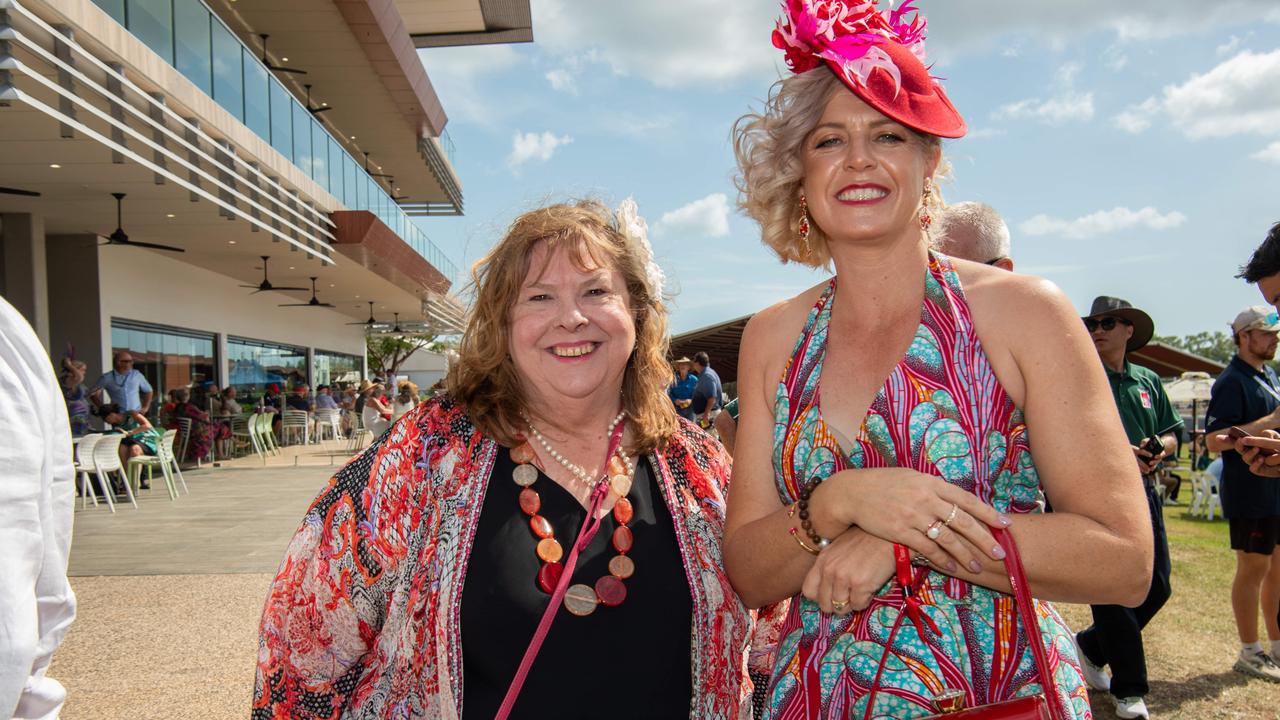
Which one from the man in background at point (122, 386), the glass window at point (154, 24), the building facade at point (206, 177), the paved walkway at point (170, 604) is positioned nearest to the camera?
the paved walkway at point (170, 604)

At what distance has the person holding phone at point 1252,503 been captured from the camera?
183 inches

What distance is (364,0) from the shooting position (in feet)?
61.5

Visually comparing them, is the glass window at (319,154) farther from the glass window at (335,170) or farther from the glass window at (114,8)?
the glass window at (114,8)

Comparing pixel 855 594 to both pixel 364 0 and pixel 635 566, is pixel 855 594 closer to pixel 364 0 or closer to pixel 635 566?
pixel 635 566

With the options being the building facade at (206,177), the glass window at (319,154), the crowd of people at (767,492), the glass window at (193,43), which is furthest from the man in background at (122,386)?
the crowd of people at (767,492)

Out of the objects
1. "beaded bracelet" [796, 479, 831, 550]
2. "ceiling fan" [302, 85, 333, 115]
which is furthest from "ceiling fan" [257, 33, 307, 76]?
"beaded bracelet" [796, 479, 831, 550]

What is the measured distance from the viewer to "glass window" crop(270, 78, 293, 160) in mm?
14781

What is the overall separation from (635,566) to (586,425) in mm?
379

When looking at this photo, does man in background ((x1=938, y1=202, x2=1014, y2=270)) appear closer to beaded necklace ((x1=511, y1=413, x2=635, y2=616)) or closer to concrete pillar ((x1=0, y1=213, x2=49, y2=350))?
beaded necklace ((x1=511, y1=413, x2=635, y2=616))

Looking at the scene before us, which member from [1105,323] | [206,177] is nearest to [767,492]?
[1105,323]

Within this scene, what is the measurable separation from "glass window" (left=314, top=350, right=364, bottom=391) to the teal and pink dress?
31.6 m

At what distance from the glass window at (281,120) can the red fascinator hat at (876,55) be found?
50.2ft

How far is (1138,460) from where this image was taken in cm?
412

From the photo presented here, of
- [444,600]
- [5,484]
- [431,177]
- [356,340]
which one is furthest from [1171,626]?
[356,340]
